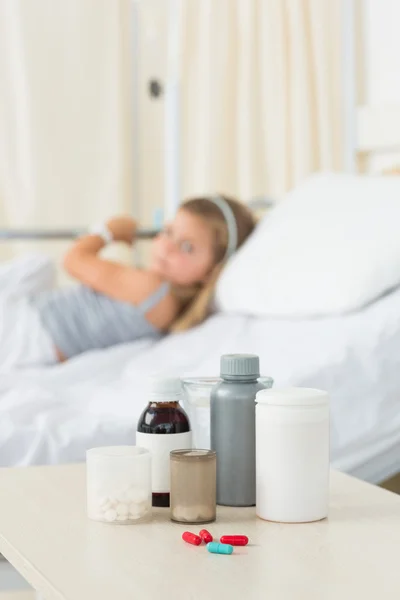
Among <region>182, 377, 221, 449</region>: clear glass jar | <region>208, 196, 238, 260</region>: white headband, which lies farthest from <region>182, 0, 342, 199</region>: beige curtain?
<region>182, 377, 221, 449</region>: clear glass jar

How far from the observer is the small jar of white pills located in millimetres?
775

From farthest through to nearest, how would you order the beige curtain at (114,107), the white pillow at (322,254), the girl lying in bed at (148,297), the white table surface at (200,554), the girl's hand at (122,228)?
the beige curtain at (114,107) → the girl's hand at (122,228) → the girl lying in bed at (148,297) → the white pillow at (322,254) → the white table surface at (200,554)

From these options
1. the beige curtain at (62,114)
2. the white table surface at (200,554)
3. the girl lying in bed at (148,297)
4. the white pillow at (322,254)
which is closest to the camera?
the white table surface at (200,554)

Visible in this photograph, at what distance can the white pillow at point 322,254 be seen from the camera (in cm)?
Answer: 153

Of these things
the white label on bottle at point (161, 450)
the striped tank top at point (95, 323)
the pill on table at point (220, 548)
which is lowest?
the striped tank top at point (95, 323)

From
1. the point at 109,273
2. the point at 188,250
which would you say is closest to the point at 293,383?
the point at 188,250

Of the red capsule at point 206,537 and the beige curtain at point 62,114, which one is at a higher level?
the beige curtain at point 62,114

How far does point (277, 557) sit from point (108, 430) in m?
0.55

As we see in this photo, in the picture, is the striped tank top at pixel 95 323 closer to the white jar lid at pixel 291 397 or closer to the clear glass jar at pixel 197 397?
the clear glass jar at pixel 197 397

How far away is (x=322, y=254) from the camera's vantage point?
1.62 m

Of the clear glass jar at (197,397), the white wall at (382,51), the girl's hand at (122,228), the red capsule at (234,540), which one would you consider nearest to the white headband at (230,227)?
the girl's hand at (122,228)

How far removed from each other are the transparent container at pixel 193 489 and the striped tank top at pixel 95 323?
117 centimetres

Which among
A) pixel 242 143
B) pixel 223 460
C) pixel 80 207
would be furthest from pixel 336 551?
pixel 80 207

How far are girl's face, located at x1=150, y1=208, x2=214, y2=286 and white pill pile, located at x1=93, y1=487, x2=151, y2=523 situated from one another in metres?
1.17
